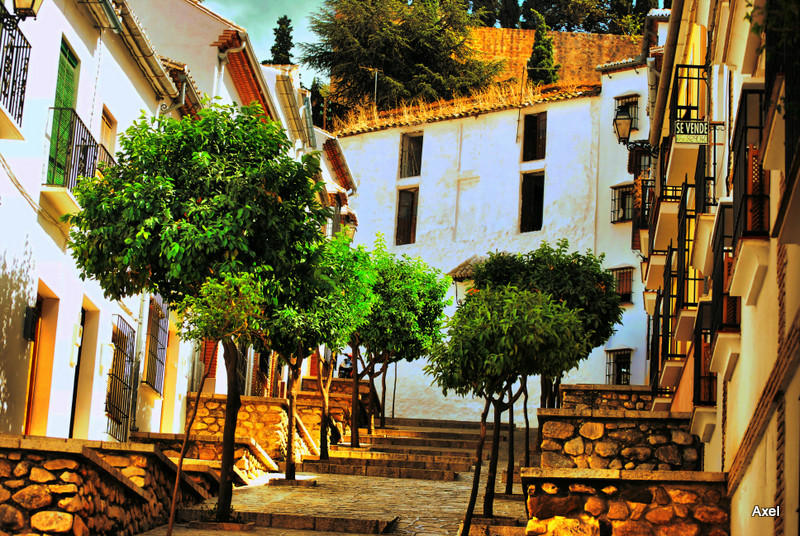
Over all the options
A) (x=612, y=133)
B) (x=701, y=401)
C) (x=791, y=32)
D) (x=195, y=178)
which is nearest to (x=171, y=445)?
(x=195, y=178)

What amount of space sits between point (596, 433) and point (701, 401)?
4.42 feet

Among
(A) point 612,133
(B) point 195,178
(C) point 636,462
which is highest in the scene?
(A) point 612,133

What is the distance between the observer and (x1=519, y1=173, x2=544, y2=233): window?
113 ft

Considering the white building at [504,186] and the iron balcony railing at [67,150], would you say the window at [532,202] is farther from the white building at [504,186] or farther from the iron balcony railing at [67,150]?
the iron balcony railing at [67,150]

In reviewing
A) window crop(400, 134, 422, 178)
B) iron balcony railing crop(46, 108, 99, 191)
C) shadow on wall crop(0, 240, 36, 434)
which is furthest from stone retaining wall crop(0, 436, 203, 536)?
window crop(400, 134, 422, 178)

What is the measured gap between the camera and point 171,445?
15.5 m

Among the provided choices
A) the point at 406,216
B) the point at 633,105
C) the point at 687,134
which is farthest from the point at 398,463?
the point at 406,216

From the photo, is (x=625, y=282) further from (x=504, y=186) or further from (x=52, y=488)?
(x=52, y=488)

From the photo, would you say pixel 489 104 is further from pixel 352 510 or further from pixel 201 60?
pixel 352 510

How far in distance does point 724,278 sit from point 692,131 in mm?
2984

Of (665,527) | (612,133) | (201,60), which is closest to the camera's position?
(665,527)

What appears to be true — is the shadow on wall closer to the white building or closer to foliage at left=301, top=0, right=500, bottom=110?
the white building

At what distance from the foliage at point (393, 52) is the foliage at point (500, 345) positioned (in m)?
29.7

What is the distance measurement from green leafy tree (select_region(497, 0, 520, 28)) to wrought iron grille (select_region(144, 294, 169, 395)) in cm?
4533
